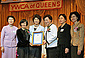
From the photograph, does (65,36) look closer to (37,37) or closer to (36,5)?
(37,37)

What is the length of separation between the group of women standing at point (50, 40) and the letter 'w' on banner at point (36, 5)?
0.84 m

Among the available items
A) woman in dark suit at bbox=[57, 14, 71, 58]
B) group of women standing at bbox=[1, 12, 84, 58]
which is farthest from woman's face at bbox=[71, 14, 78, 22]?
woman in dark suit at bbox=[57, 14, 71, 58]

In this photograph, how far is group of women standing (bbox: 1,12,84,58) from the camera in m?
4.64

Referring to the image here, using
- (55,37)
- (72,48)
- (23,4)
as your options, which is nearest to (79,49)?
(72,48)

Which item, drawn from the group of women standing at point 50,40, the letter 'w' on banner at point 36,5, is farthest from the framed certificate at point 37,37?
the letter 'w' on banner at point 36,5

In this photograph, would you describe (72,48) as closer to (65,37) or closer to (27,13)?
(65,37)

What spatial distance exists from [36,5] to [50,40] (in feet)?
4.91

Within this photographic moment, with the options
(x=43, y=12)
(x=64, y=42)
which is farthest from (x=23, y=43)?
(x=43, y=12)

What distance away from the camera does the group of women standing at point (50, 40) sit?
4645 mm

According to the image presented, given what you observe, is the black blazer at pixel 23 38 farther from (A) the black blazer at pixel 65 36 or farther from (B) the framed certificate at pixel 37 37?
(A) the black blazer at pixel 65 36

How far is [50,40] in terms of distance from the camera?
197 inches

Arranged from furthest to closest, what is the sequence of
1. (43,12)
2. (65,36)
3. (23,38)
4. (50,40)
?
(43,12) → (23,38) → (50,40) → (65,36)

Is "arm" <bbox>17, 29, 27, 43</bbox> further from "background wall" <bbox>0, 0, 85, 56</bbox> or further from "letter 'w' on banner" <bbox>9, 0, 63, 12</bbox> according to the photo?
"letter 'w' on banner" <bbox>9, 0, 63, 12</bbox>

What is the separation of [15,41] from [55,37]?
1.09 metres
